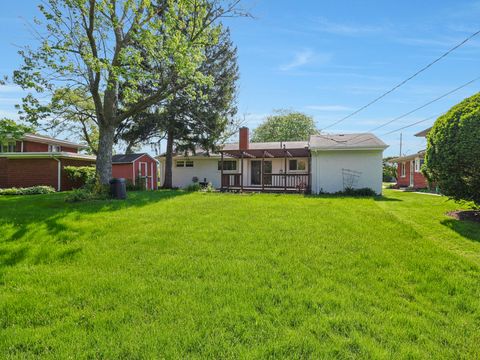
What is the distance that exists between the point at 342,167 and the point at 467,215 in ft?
27.8

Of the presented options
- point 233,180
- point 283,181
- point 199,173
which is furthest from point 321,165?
point 199,173

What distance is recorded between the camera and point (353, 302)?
3.23 m

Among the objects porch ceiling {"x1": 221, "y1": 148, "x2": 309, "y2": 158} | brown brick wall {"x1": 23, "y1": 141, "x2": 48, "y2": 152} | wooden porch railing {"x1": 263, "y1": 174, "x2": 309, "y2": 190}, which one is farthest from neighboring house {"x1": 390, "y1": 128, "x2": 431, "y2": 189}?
brown brick wall {"x1": 23, "y1": 141, "x2": 48, "y2": 152}

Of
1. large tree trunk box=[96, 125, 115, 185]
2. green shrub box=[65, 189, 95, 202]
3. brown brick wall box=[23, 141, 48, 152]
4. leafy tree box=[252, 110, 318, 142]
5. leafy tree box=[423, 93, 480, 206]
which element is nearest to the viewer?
leafy tree box=[423, 93, 480, 206]

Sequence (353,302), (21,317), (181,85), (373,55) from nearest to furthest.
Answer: (21,317) → (353,302) → (181,85) → (373,55)

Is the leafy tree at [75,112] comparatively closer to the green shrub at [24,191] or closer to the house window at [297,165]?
the green shrub at [24,191]

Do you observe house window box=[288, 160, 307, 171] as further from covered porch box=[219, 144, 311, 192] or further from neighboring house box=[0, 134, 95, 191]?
neighboring house box=[0, 134, 95, 191]

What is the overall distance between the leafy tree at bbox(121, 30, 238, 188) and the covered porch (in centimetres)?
206

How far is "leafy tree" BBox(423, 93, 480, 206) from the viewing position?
6457mm

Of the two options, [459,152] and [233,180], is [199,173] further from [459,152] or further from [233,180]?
[459,152]

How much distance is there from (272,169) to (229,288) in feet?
56.3

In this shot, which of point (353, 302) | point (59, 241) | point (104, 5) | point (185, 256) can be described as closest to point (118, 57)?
point (104, 5)

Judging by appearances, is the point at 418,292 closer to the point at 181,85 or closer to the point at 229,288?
the point at 229,288

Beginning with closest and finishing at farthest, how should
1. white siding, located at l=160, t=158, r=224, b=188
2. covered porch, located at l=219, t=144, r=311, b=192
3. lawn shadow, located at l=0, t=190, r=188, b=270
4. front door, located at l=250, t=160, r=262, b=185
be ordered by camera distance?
1. lawn shadow, located at l=0, t=190, r=188, b=270
2. covered porch, located at l=219, t=144, r=311, b=192
3. front door, located at l=250, t=160, r=262, b=185
4. white siding, located at l=160, t=158, r=224, b=188
